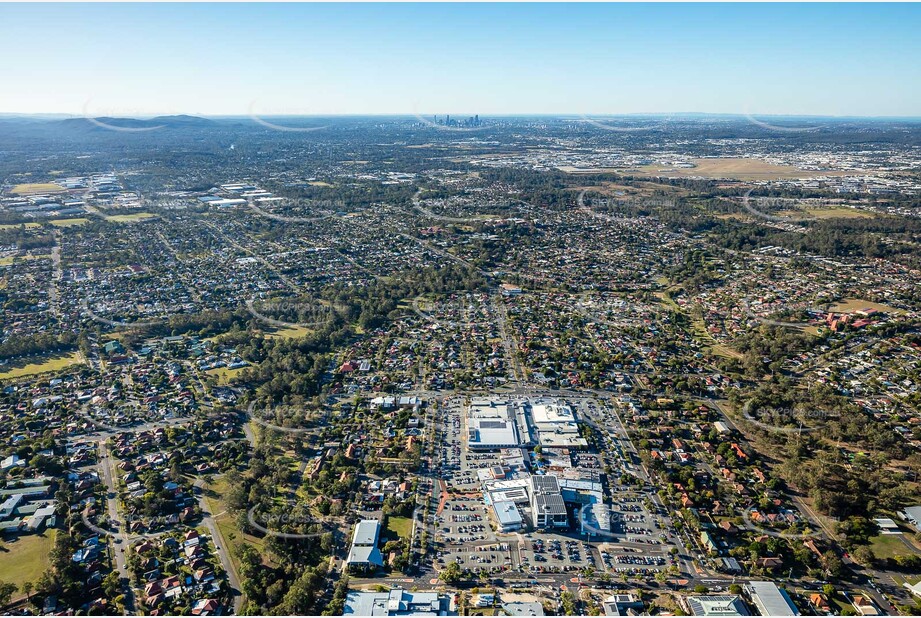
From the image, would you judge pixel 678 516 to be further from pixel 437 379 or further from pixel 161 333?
pixel 161 333

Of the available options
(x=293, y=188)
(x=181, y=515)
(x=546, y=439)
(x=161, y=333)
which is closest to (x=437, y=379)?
(x=546, y=439)

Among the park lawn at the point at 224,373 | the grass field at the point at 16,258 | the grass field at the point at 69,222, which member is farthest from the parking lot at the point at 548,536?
the grass field at the point at 69,222

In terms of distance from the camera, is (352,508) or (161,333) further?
(161,333)

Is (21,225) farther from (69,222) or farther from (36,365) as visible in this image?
(36,365)

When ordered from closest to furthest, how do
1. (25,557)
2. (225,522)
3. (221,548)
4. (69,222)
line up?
1. (25,557)
2. (221,548)
3. (225,522)
4. (69,222)

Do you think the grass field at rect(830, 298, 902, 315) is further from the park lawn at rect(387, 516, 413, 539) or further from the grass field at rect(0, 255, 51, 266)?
the grass field at rect(0, 255, 51, 266)

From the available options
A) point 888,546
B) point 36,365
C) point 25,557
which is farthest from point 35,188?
point 888,546

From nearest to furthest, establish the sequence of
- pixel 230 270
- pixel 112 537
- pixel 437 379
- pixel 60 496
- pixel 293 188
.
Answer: pixel 112 537 < pixel 60 496 < pixel 437 379 < pixel 230 270 < pixel 293 188

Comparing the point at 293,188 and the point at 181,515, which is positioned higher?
the point at 293,188
